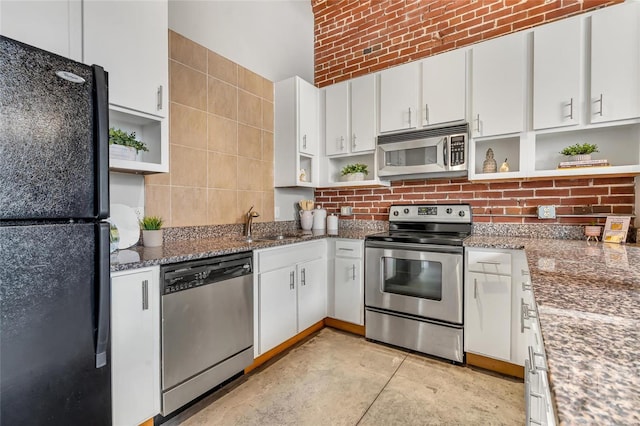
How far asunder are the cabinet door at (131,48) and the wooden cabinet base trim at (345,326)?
2.26 m

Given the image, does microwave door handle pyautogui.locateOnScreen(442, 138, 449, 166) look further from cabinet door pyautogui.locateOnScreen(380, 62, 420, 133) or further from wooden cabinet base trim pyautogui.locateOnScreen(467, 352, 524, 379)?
wooden cabinet base trim pyautogui.locateOnScreen(467, 352, 524, 379)

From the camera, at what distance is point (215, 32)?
2.61 metres

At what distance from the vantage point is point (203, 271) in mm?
1799

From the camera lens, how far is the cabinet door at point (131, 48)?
5.30 ft

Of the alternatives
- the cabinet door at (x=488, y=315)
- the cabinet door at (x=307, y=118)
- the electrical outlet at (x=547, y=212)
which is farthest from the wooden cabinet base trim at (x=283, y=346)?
the electrical outlet at (x=547, y=212)

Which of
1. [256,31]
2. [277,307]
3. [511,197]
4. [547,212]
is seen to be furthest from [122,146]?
[547,212]

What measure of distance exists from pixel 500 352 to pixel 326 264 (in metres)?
1.49

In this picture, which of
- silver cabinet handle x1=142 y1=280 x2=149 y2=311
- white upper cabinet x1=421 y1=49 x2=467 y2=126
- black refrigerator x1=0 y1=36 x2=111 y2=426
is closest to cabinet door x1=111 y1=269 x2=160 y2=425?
silver cabinet handle x1=142 y1=280 x2=149 y2=311

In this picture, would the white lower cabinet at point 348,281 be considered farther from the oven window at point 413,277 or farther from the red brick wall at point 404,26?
the red brick wall at point 404,26

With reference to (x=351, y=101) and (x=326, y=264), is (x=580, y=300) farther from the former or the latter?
(x=351, y=101)

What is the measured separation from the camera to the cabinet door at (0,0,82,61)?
133 cm

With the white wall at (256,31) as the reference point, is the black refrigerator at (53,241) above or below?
below

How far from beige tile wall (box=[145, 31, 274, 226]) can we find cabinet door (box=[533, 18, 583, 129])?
7.41 ft

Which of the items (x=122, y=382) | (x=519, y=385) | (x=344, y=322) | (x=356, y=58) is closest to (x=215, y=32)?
(x=356, y=58)
